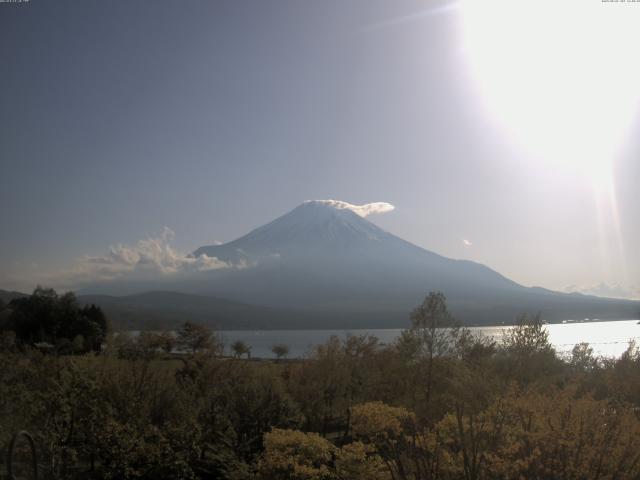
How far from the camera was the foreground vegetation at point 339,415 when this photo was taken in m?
7.07

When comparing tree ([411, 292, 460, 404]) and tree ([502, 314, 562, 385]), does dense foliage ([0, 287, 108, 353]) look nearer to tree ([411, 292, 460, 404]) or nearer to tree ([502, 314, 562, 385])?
tree ([411, 292, 460, 404])

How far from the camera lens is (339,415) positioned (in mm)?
22438

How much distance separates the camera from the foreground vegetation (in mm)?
7074

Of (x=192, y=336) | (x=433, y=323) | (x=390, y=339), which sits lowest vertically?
(x=390, y=339)

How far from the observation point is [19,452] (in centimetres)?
891

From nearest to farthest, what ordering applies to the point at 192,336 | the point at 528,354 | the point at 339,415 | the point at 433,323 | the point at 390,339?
the point at 433,323 < the point at 528,354 < the point at 339,415 < the point at 192,336 < the point at 390,339

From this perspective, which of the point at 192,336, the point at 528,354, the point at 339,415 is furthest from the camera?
the point at 192,336

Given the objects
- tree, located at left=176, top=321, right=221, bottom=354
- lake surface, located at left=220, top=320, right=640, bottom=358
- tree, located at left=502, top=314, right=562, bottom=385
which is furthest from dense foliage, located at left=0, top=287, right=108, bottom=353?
tree, located at left=502, top=314, right=562, bottom=385

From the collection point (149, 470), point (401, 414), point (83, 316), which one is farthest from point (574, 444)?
point (83, 316)

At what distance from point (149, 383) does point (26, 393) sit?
11.9ft

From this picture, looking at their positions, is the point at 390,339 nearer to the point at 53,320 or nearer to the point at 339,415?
the point at 53,320

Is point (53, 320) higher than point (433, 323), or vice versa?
point (433, 323)

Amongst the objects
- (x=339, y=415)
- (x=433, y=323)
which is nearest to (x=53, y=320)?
(x=339, y=415)

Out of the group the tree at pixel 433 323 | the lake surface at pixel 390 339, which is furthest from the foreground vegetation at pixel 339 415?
the lake surface at pixel 390 339
